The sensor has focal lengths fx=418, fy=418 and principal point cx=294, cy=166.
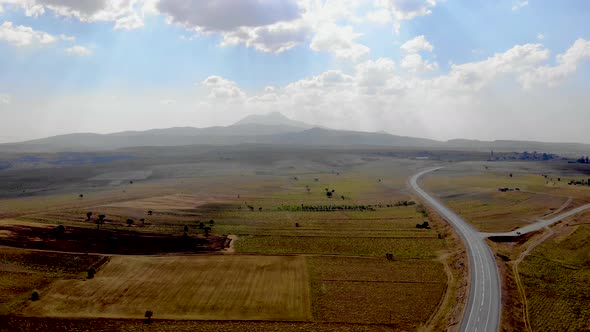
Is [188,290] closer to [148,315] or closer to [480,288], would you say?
[148,315]

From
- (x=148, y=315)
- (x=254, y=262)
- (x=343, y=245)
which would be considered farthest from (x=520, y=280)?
(x=148, y=315)

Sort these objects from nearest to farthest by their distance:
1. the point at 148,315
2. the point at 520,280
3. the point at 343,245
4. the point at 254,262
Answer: the point at 148,315
the point at 520,280
the point at 254,262
the point at 343,245

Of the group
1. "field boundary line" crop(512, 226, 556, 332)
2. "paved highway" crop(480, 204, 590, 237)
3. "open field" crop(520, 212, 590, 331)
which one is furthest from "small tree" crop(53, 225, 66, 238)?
"paved highway" crop(480, 204, 590, 237)

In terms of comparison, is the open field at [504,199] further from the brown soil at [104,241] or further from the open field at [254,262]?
the brown soil at [104,241]

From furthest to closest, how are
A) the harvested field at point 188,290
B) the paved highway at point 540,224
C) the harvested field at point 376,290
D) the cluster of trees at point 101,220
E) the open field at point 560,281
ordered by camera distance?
the cluster of trees at point 101,220 < the paved highway at point 540,224 < the harvested field at point 188,290 < the harvested field at point 376,290 < the open field at point 560,281

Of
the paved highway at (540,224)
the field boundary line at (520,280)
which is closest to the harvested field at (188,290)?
the field boundary line at (520,280)

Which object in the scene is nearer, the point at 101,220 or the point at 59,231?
the point at 59,231
